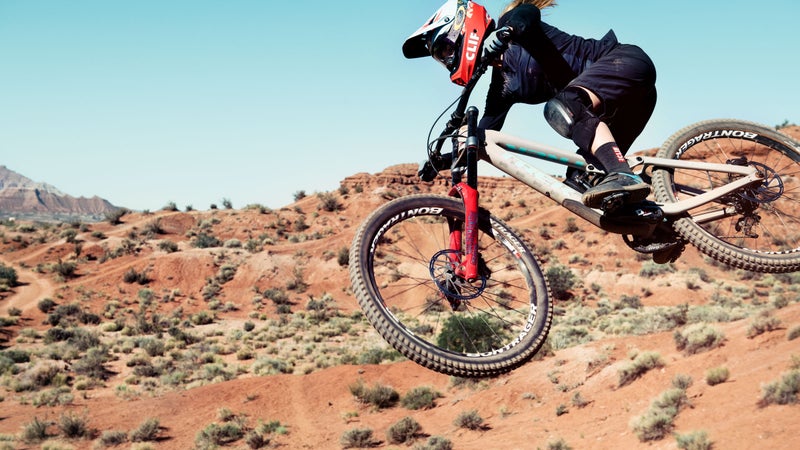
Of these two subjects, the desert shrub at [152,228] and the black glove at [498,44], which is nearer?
the black glove at [498,44]

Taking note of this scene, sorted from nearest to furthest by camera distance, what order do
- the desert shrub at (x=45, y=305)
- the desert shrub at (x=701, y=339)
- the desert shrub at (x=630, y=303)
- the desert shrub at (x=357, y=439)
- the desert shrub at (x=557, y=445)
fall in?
the desert shrub at (x=557, y=445) → the desert shrub at (x=701, y=339) → the desert shrub at (x=357, y=439) → the desert shrub at (x=630, y=303) → the desert shrub at (x=45, y=305)

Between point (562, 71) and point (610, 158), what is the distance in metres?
1.01

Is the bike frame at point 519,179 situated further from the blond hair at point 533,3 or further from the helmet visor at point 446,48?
the blond hair at point 533,3

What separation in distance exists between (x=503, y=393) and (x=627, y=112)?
19416 millimetres

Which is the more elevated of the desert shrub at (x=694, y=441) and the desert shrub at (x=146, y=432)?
the desert shrub at (x=694, y=441)

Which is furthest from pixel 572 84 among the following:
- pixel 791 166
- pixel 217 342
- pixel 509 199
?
pixel 509 199

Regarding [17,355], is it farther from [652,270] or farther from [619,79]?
[652,270]

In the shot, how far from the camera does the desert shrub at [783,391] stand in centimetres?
1434

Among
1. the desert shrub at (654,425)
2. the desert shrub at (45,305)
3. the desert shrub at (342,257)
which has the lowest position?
the desert shrub at (45,305)

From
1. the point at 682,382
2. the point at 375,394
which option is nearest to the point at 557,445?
the point at 682,382

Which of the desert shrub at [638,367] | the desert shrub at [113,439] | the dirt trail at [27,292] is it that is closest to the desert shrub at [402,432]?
the desert shrub at [638,367]

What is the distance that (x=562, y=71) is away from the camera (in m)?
5.67

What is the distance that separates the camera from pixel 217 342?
3656cm

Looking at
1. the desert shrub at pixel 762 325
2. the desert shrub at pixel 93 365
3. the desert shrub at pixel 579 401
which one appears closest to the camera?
the desert shrub at pixel 762 325
